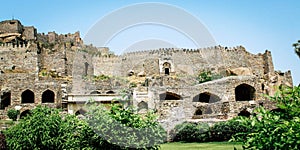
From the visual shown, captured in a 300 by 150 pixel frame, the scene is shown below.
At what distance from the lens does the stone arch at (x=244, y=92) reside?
93.7ft

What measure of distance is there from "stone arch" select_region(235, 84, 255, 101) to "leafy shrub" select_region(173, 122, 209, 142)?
463 inches

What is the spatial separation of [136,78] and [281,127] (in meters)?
37.4

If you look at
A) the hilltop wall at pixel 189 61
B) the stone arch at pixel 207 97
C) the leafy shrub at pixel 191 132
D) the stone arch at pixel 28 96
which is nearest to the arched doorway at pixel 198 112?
the stone arch at pixel 207 97

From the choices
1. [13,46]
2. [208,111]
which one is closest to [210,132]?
[208,111]

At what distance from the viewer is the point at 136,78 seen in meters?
42.0

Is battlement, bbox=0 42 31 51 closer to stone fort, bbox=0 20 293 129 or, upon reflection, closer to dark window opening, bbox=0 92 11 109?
stone fort, bbox=0 20 293 129

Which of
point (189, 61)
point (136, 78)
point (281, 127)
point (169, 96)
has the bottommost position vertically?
point (281, 127)

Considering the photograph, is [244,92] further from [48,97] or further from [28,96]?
[28,96]

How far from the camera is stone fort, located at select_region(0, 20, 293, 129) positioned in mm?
24600

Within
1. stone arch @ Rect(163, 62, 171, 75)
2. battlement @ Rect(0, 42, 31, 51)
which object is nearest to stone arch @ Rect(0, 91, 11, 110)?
battlement @ Rect(0, 42, 31, 51)

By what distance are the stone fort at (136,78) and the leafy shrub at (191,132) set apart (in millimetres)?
972

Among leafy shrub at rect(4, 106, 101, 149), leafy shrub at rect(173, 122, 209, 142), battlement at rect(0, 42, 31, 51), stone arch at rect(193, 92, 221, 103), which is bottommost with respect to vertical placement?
leafy shrub at rect(173, 122, 209, 142)

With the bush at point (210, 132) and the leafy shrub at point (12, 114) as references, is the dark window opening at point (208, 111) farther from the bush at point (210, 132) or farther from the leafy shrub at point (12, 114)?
the leafy shrub at point (12, 114)

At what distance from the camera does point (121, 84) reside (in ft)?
121
